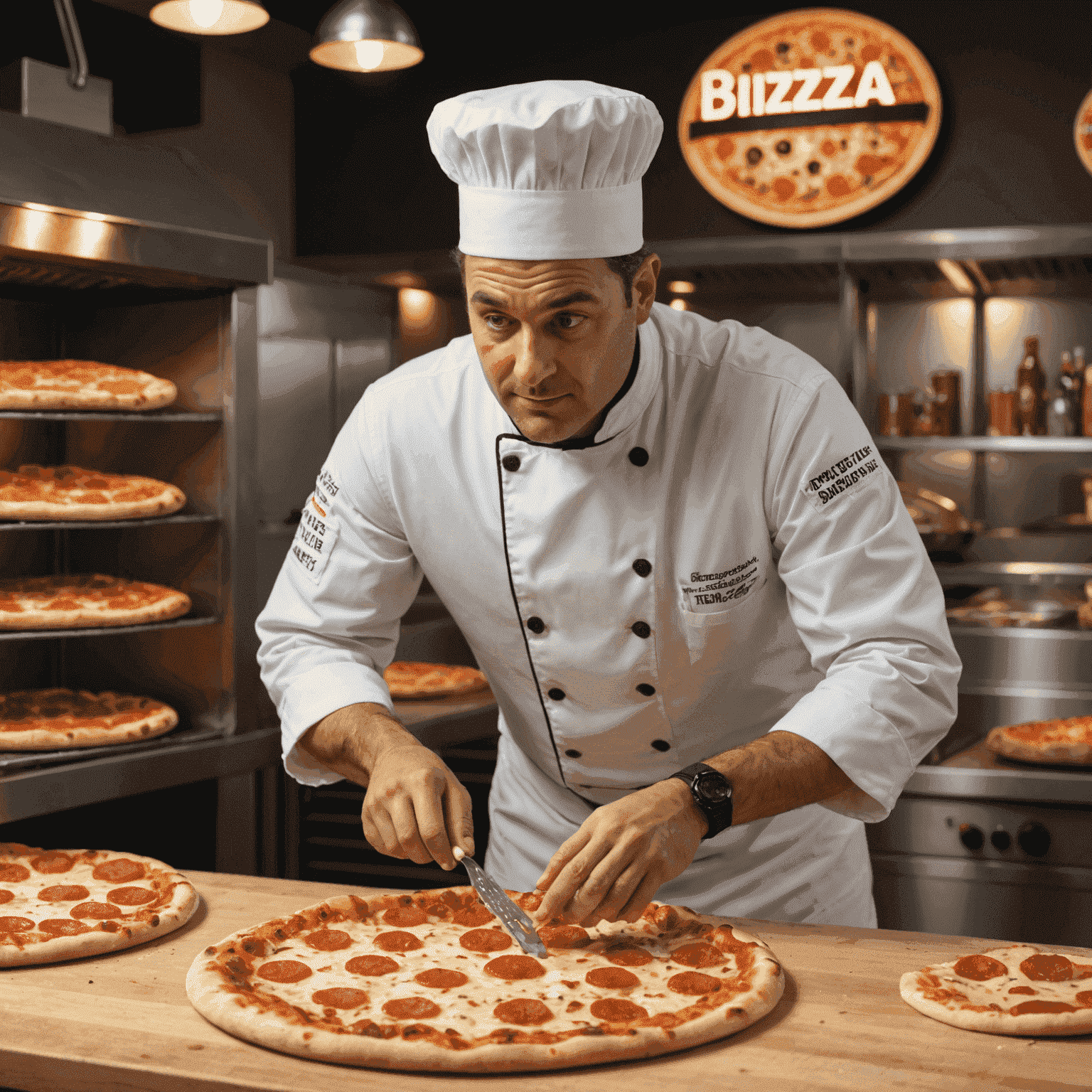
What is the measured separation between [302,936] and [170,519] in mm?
1617

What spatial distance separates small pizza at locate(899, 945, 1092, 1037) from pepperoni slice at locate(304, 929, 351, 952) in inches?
27.0

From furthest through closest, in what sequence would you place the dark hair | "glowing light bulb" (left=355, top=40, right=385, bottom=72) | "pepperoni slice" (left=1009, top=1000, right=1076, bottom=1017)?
"glowing light bulb" (left=355, top=40, right=385, bottom=72) < the dark hair < "pepperoni slice" (left=1009, top=1000, right=1076, bottom=1017)

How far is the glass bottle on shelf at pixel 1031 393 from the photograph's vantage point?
4078 millimetres

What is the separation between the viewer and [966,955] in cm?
157

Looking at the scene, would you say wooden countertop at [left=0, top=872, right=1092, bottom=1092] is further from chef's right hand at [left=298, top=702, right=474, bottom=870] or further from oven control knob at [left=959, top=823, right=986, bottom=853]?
oven control knob at [left=959, top=823, right=986, bottom=853]

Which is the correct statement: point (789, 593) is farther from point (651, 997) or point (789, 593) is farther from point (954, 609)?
point (954, 609)

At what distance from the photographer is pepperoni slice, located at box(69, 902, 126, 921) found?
1.74m

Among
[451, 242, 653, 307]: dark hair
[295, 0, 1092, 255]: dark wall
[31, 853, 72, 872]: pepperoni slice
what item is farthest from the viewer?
[295, 0, 1092, 255]: dark wall

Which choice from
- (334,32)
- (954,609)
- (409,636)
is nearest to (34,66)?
(334,32)

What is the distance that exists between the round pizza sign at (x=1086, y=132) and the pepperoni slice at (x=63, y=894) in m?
3.66

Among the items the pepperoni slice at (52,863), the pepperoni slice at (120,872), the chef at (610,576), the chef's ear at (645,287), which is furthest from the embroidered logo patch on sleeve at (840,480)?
the pepperoni slice at (52,863)

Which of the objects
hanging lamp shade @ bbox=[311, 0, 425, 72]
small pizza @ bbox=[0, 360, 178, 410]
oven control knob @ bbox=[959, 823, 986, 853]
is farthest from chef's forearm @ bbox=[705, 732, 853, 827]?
hanging lamp shade @ bbox=[311, 0, 425, 72]

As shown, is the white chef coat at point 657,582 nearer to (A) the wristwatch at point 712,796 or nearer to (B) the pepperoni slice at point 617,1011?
(A) the wristwatch at point 712,796

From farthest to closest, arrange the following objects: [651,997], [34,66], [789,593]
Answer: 1. [34,66]
2. [789,593]
3. [651,997]
